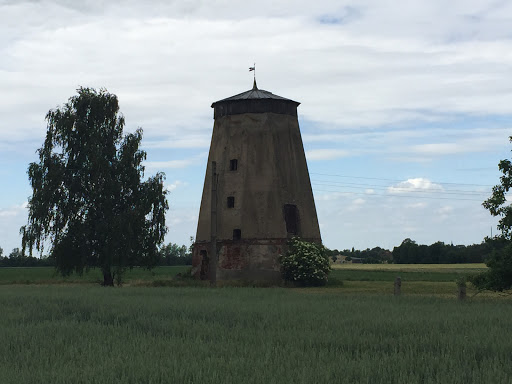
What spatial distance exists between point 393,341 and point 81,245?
33.4 metres

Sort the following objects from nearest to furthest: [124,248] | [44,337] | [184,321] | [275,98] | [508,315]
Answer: [44,337], [184,321], [508,315], [124,248], [275,98]

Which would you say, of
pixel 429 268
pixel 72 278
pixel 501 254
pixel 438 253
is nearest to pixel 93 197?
pixel 72 278

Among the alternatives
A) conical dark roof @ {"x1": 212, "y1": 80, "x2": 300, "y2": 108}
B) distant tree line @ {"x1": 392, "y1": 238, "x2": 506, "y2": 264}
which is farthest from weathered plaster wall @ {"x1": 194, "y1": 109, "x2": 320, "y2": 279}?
distant tree line @ {"x1": 392, "y1": 238, "x2": 506, "y2": 264}

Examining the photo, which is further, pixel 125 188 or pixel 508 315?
pixel 125 188

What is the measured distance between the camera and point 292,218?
158ft

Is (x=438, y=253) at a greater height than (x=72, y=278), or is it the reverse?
(x=438, y=253)

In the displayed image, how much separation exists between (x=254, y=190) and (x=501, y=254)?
21.0 metres

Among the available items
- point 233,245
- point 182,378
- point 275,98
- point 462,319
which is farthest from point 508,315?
point 275,98

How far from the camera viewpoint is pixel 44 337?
16.9 m

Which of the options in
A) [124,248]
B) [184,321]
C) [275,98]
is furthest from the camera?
[275,98]

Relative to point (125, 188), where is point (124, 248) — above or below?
below

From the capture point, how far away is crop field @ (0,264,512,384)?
11742 millimetres

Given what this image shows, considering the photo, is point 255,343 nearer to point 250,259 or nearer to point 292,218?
point 250,259

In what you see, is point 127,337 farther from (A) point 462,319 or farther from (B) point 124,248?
(B) point 124,248
